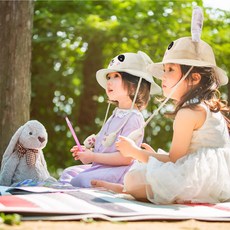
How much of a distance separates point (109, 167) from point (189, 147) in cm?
77

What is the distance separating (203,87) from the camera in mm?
3803

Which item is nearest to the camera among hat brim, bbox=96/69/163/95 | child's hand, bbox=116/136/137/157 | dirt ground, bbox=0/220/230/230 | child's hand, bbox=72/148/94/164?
dirt ground, bbox=0/220/230/230

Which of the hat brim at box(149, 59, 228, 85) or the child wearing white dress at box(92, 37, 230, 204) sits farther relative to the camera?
the hat brim at box(149, 59, 228, 85)

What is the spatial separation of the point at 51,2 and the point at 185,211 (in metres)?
5.44

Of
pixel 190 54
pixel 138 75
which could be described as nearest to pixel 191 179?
A: pixel 190 54

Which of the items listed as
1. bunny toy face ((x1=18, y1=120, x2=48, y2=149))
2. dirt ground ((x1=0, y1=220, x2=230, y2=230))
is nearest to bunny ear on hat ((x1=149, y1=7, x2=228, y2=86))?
bunny toy face ((x1=18, y1=120, x2=48, y2=149))

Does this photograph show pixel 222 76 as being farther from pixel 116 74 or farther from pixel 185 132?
pixel 116 74

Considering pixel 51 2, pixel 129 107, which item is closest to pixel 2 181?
pixel 129 107

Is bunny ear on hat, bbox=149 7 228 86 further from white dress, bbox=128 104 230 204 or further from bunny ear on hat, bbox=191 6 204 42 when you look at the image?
white dress, bbox=128 104 230 204

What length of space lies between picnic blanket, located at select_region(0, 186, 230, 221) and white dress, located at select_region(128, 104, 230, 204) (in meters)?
0.10

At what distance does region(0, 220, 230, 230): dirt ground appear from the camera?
255 centimetres

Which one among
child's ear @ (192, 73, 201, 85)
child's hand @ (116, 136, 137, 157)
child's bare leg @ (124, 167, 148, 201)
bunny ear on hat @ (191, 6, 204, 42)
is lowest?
child's bare leg @ (124, 167, 148, 201)

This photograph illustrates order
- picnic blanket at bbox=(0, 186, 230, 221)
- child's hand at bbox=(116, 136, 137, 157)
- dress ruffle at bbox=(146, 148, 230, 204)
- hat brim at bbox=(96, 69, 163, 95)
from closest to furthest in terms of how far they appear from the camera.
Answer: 1. picnic blanket at bbox=(0, 186, 230, 221)
2. dress ruffle at bbox=(146, 148, 230, 204)
3. child's hand at bbox=(116, 136, 137, 157)
4. hat brim at bbox=(96, 69, 163, 95)

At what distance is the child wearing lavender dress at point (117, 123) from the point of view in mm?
4195
